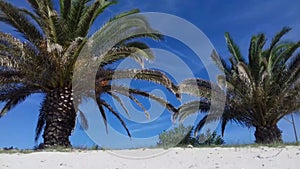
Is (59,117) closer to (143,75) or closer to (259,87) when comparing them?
(143,75)

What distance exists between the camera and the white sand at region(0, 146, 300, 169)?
27.9 ft

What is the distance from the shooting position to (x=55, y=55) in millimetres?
10961

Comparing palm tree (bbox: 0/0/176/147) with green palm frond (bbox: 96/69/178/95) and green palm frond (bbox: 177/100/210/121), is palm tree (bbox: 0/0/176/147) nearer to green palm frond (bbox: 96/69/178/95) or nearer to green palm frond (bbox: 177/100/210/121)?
green palm frond (bbox: 96/69/178/95)

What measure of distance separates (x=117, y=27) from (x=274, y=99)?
645 centimetres

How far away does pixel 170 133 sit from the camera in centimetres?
2056

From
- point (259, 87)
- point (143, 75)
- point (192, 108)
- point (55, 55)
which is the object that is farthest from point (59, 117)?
point (259, 87)

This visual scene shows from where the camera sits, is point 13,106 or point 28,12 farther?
point 13,106

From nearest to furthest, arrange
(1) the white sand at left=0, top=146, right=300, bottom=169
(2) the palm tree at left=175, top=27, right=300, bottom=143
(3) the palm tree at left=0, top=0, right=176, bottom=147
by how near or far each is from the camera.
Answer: (1) the white sand at left=0, top=146, right=300, bottom=169 → (3) the palm tree at left=0, top=0, right=176, bottom=147 → (2) the palm tree at left=175, top=27, right=300, bottom=143

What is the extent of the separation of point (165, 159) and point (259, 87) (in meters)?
6.09

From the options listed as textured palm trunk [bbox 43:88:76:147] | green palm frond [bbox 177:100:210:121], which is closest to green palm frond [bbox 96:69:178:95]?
textured palm trunk [bbox 43:88:76:147]

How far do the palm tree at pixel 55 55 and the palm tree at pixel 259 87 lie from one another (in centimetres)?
276

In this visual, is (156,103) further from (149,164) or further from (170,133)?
(170,133)

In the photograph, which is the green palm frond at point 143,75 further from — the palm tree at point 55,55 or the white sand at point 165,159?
the white sand at point 165,159

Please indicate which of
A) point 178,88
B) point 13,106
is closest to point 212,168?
point 178,88
